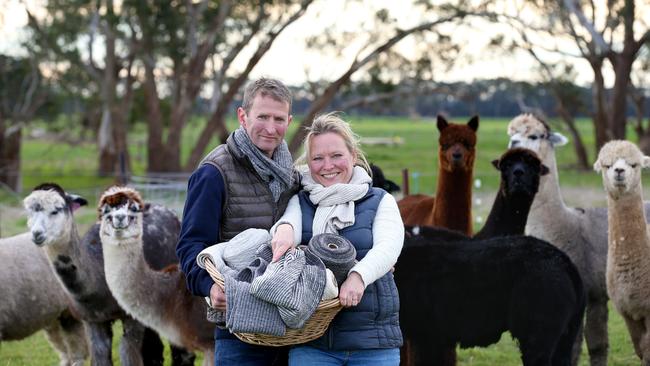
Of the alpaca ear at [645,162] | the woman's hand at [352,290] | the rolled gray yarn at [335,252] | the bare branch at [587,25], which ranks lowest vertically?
the woman's hand at [352,290]

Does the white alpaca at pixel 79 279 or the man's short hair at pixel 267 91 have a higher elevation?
the man's short hair at pixel 267 91

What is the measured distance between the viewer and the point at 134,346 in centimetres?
705

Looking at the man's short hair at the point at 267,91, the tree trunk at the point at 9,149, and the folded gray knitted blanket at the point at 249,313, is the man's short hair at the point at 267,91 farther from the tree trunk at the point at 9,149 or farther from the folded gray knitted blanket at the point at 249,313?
the tree trunk at the point at 9,149

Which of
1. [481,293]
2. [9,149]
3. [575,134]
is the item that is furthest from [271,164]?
[9,149]

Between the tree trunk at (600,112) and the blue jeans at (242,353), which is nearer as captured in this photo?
the blue jeans at (242,353)

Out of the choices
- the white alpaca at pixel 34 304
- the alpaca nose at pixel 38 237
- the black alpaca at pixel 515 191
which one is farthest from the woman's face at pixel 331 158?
the white alpaca at pixel 34 304

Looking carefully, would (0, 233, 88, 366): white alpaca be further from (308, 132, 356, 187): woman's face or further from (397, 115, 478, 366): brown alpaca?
(308, 132, 356, 187): woman's face

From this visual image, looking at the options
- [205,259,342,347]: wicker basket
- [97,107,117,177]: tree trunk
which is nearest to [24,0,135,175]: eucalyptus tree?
[97,107,117,177]: tree trunk

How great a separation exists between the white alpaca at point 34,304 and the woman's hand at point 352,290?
4647 millimetres

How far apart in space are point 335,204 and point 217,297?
23.9 inches

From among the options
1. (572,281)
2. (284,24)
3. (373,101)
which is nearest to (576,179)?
(373,101)

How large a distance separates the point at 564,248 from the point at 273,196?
4734mm

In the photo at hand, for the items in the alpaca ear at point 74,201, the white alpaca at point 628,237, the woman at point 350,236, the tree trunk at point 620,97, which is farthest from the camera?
the tree trunk at point 620,97

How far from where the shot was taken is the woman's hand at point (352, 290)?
366 centimetres
